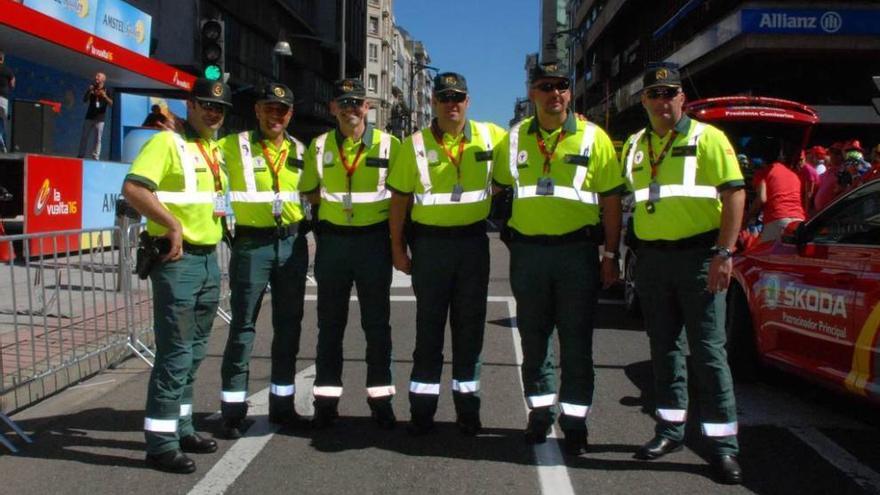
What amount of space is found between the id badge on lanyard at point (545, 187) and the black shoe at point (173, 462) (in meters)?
2.42

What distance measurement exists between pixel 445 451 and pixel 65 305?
11.4 ft

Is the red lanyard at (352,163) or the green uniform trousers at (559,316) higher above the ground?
the red lanyard at (352,163)

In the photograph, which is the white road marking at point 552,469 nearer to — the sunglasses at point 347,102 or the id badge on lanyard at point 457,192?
the id badge on lanyard at point 457,192

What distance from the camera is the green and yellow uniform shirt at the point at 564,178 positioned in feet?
15.8

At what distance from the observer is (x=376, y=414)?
17.4 ft

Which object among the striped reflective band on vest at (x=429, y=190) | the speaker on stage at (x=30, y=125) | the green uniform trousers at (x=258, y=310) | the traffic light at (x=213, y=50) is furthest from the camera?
the speaker on stage at (x=30, y=125)

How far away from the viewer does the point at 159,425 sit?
15.0ft

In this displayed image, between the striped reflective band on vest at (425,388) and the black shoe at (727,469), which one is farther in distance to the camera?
the striped reflective band on vest at (425,388)

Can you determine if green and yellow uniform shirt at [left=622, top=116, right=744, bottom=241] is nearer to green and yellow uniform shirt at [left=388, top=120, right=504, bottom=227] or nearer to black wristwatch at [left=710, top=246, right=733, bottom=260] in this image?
black wristwatch at [left=710, top=246, right=733, bottom=260]

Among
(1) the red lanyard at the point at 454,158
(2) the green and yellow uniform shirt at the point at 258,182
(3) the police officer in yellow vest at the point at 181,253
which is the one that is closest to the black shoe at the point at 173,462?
(3) the police officer in yellow vest at the point at 181,253

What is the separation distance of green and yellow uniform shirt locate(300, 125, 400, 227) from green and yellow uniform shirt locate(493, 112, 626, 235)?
0.87 meters

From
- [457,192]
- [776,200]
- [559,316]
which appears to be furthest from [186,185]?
[776,200]

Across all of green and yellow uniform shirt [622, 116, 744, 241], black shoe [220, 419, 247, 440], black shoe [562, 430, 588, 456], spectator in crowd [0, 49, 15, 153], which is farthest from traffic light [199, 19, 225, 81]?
black shoe [562, 430, 588, 456]

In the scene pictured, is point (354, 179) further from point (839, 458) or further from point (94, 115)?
point (94, 115)
